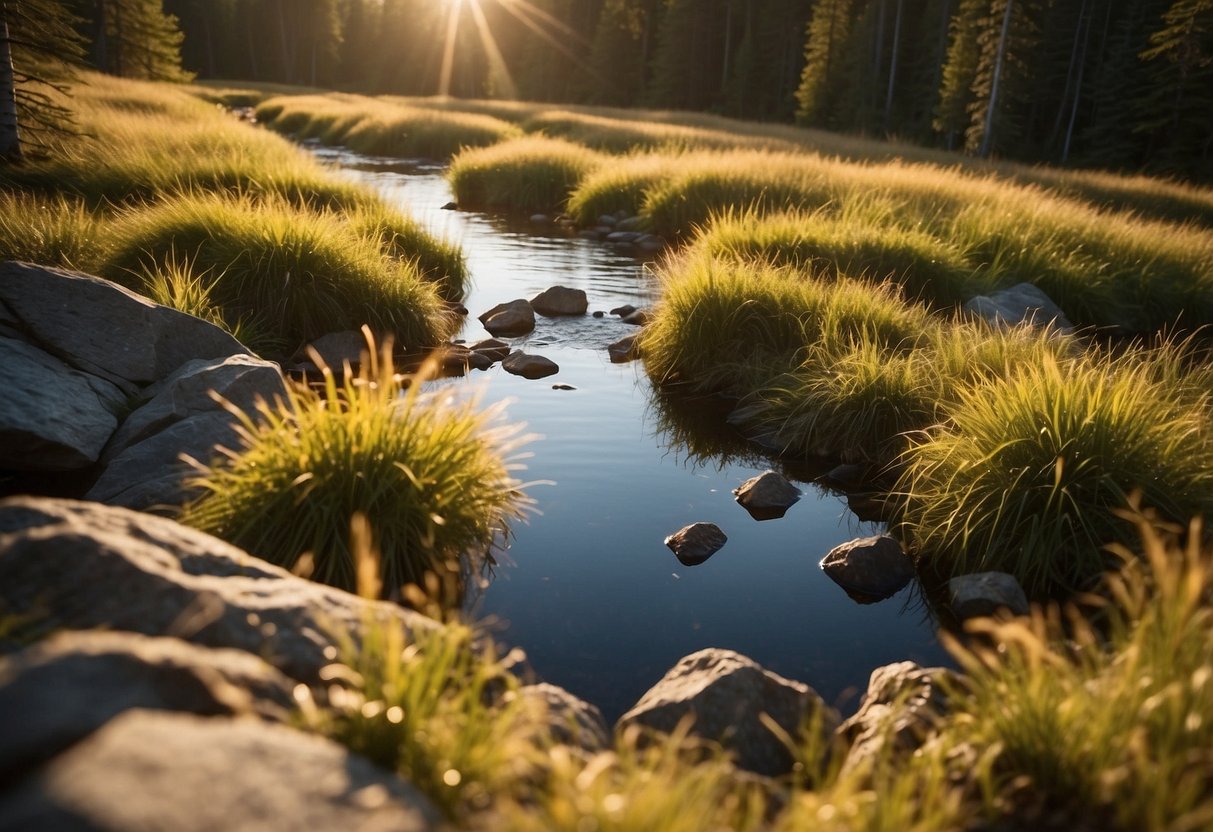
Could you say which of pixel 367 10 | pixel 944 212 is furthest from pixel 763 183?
pixel 367 10

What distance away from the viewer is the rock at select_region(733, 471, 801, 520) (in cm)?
559

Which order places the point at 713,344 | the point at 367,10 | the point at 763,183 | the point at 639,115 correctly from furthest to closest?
the point at 367,10 → the point at 639,115 → the point at 763,183 → the point at 713,344

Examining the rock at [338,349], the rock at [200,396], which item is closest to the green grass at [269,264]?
the rock at [338,349]

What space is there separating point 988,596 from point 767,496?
171 cm

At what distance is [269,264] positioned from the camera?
7.62 m

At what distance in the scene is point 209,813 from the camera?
51.1 inches

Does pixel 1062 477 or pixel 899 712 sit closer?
pixel 899 712

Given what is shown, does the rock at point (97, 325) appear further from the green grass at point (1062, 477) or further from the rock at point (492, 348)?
the green grass at point (1062, 477)

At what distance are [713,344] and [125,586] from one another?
20.6 feet

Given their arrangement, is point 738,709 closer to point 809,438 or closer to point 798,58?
point 809,438

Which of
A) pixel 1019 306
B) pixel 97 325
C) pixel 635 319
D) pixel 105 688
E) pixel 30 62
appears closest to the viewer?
pixel 105 688

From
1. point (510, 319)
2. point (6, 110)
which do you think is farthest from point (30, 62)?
point (510, 319)

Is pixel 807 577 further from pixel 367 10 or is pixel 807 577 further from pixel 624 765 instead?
pixel 367 10

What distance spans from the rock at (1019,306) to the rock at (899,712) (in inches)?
248
